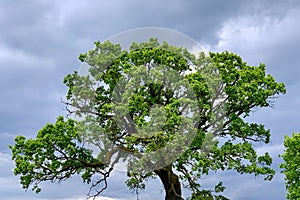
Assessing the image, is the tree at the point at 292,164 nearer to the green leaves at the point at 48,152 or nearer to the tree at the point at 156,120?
the tree at the point at 156,120

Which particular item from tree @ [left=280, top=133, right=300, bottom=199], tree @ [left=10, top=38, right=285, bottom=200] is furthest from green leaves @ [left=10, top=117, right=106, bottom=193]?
tree @ [left=280, top=133, right=300, bottom=199]

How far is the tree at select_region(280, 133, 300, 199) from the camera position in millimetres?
23297

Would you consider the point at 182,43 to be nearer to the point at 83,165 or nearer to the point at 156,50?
the point at 156,50

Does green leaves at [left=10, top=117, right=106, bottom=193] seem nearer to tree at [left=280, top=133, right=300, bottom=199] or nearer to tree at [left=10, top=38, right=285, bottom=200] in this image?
tree at [left=10, top=38, right=285, bottom=200]

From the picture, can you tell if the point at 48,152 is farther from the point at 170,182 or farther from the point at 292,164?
the point at 292,164

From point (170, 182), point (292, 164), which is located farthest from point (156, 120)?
point (292, 164)

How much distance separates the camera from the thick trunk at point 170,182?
19.3 metres

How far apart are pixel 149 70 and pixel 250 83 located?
4.61 metres

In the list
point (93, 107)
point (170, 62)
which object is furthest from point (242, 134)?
point (93, 107)

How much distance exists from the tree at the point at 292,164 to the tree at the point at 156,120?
458 centimetres

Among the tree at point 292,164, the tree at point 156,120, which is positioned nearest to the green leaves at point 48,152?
the tree at point 156,120

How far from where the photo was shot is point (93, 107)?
64.4 feet

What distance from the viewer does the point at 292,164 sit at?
77.2 ft

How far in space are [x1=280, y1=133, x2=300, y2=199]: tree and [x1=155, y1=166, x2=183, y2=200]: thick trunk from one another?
7149mm
